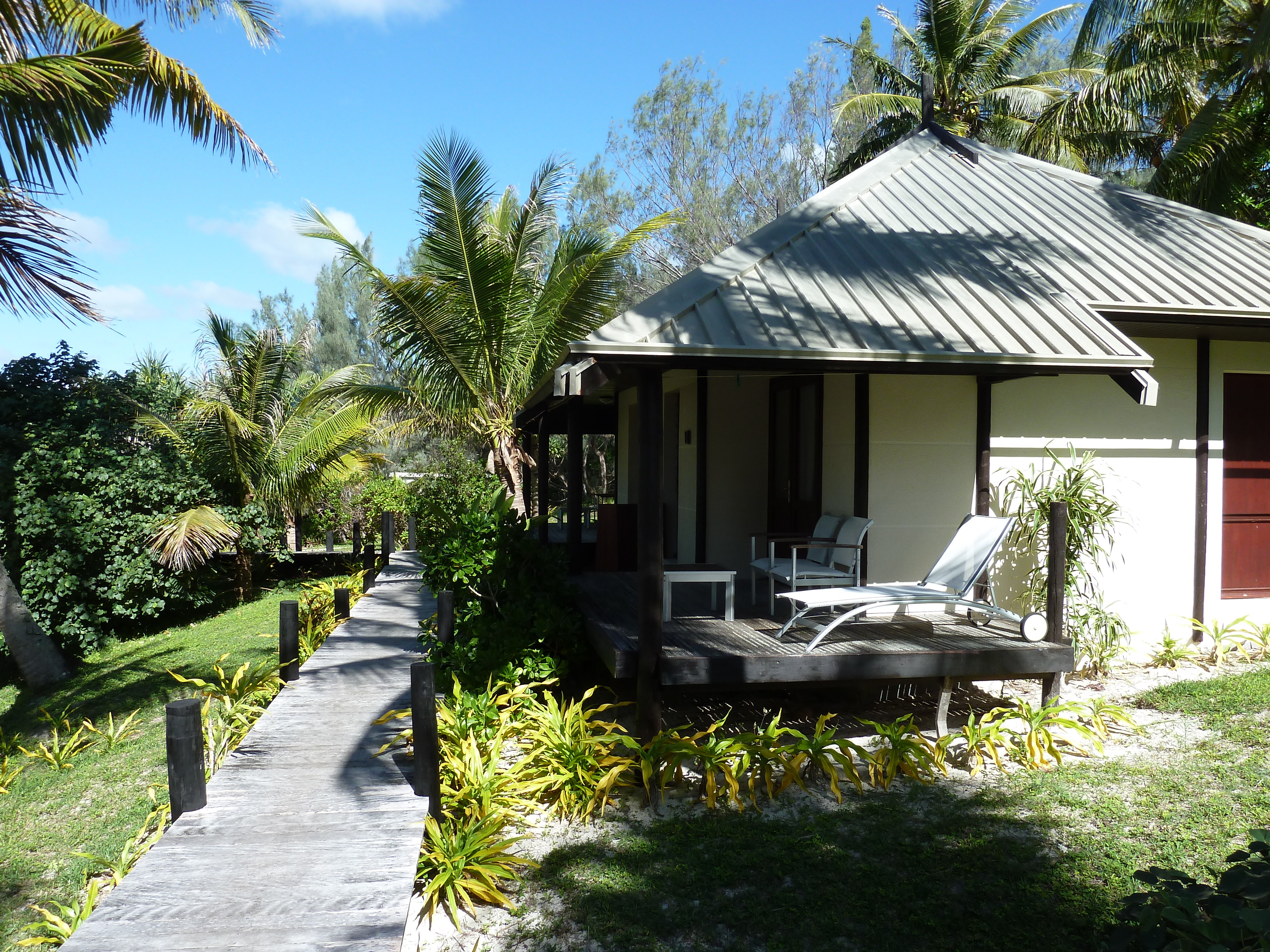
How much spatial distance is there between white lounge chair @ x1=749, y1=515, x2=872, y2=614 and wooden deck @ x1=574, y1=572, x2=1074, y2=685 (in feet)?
1.56

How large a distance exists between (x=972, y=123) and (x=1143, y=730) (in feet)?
62.4

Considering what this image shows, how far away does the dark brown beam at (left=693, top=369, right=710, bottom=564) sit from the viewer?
10133 millimetres

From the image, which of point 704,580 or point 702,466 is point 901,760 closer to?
point 704,580

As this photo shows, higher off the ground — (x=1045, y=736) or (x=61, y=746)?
(x=1045, y=736)

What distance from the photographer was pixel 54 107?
7887 millimetres

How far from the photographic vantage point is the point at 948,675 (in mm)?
6066

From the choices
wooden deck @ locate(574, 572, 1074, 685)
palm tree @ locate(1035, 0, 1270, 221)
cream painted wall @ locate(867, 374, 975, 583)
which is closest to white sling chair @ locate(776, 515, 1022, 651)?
wooden deck @ locate(574, 572, 1074, 685)

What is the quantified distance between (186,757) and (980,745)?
16.2 feet

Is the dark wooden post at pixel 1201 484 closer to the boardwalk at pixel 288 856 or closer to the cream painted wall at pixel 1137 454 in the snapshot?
the cream painted wall at pixel 1137 454

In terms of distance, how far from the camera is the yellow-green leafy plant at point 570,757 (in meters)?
5.30

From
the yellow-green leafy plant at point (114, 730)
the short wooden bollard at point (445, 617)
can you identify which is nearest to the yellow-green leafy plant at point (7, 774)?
the yellow-green leafy plant at point (114, 730)

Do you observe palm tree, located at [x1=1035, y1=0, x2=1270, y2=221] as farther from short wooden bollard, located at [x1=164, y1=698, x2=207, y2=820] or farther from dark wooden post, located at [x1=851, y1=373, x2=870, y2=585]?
short wooden bollard, located at [x1=164, y1=698, x2=207, y2=820]

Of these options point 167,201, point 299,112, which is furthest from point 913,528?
point 167,201

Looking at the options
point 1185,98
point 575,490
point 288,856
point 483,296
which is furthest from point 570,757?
point 1185,98
